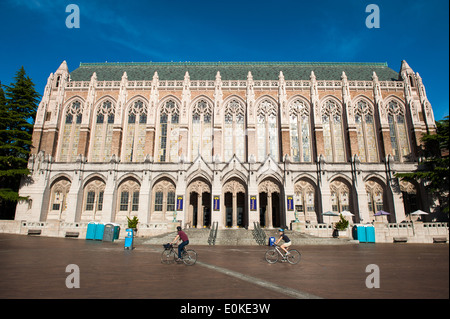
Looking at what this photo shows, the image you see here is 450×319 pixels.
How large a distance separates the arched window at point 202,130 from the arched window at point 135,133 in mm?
6745

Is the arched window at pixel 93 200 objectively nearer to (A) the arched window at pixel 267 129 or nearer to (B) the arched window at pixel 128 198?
(B) the arched window at pixel 128 198

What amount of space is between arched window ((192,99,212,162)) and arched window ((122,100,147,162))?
6745 millimetres

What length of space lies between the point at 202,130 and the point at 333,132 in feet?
57.1

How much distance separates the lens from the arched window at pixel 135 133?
109ft

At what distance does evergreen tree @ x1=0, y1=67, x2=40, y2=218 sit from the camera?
94.6 feet

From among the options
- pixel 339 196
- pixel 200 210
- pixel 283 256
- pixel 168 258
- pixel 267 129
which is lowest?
pixel 168 258

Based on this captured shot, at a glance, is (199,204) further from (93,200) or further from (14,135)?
(14,135)

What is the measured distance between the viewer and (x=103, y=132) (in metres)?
34.3

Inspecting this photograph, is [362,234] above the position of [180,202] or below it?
below

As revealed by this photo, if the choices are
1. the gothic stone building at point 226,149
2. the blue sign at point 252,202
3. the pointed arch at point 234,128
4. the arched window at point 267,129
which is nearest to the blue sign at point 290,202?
the gothic stone building at point 226,149

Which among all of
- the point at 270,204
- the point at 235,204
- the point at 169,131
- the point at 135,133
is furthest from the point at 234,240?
the point at 135,133

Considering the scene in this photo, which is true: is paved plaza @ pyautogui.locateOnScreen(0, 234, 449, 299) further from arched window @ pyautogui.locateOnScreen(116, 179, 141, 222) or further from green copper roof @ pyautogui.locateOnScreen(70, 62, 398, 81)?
green copper roof @ pyautogui.locateOnScreen(70, 62, 398, 81)

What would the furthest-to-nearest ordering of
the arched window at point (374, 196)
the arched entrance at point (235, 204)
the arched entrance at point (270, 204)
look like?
Answer: 1. the arched window at point (374, 196)
2. the arched entrance at point (270, 204)
3. the arched entrance at point (235, 204)
